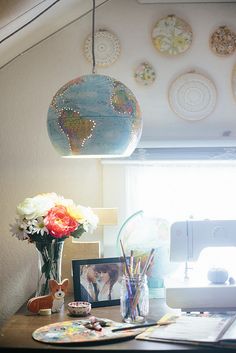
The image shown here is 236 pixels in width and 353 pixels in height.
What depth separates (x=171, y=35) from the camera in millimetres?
2758

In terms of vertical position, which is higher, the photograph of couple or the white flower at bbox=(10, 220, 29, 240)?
the white flower at bbox=(10, 220, 29, 240)

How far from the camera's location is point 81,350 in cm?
179

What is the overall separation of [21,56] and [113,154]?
3.40 ft

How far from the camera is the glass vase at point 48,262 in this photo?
2.30m

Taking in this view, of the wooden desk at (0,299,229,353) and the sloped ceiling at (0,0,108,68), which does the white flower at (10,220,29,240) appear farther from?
the sloped ceiling at (0,0,108,68)

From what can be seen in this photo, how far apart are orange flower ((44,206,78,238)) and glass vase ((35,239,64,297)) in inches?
2.7

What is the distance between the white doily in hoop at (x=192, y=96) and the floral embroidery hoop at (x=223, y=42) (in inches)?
5.7

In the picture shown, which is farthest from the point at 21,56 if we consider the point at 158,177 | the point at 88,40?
the point at 158,177

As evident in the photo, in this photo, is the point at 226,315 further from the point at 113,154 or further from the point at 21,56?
the point at 21,56

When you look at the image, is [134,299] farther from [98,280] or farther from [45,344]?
[45,344]

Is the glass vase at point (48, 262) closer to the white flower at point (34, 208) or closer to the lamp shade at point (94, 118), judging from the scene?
the white flower at point (34, 208)

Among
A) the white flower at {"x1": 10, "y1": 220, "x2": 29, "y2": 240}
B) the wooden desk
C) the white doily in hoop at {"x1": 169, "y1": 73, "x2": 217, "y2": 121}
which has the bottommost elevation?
the wooden desk

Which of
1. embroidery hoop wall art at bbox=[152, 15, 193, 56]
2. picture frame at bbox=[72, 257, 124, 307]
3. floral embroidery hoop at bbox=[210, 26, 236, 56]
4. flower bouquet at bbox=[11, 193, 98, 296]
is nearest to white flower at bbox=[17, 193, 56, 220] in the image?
flower bouquet at bbox=[11, 193, 98, 296]

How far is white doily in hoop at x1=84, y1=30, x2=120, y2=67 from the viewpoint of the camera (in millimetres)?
2748
